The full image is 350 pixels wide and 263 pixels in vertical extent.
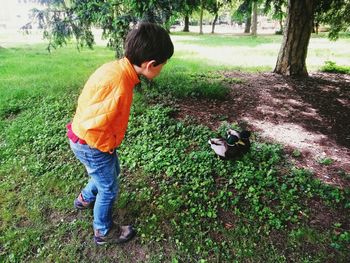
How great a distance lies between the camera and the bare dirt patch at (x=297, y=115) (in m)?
3.80

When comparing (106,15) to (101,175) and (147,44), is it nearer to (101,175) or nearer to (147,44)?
(147,44)

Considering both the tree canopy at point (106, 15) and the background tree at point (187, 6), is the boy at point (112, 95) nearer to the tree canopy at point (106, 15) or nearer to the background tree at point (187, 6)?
the tree canopy at point (106, 15)

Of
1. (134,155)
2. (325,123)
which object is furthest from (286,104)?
(134,155)

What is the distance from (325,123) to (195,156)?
8.07 ft

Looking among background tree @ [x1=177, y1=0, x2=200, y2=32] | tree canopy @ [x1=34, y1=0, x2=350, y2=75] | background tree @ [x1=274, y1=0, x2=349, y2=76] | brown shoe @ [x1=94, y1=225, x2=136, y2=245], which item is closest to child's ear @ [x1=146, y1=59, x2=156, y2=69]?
brown shoe @ [x1=94, y1=225, x2=136, y2=245]

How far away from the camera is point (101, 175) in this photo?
97.3 inches

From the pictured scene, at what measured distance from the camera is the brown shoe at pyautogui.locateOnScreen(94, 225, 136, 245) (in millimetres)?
2781

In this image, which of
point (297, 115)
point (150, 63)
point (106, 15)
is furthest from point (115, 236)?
point (297, 115)

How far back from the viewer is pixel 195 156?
3.75m

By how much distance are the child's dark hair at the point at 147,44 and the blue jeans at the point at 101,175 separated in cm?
79

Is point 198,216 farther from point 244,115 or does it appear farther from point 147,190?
point 244,115

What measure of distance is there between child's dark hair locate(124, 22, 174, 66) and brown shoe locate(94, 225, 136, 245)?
1.57 metres

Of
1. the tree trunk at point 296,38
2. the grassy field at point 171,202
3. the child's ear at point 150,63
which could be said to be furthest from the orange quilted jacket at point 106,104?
the tree trunk at point 296,38

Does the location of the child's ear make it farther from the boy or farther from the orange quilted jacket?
the orange quilted jacket
